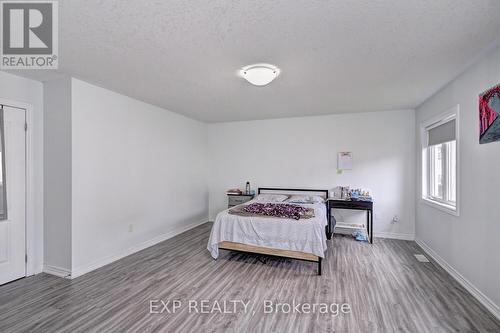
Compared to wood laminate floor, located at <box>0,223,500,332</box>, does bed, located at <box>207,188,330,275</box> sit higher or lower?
higher

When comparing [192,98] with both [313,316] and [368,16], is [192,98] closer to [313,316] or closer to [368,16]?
[368,16]

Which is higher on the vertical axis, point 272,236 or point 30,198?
point 30,198

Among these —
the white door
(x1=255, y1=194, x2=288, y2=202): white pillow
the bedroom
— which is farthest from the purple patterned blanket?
the white door

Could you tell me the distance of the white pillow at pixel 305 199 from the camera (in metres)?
4.42

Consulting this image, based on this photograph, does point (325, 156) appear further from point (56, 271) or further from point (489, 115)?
point (56, 271)

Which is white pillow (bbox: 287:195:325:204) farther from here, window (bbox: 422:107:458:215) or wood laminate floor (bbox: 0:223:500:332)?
window (bbox: 422:107:458:215)

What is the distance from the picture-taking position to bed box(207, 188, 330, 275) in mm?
3018

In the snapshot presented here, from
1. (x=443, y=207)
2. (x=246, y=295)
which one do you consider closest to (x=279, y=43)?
(x=246, y=295)

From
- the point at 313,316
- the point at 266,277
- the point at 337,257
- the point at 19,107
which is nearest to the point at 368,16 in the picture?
the point at 313,316

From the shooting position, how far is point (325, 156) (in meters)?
4.95

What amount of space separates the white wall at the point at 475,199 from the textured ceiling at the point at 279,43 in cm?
24

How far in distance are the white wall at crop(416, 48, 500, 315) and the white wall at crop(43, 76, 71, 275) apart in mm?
4608

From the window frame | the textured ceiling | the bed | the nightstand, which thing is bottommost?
the bed

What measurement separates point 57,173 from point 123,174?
0.80 metres
